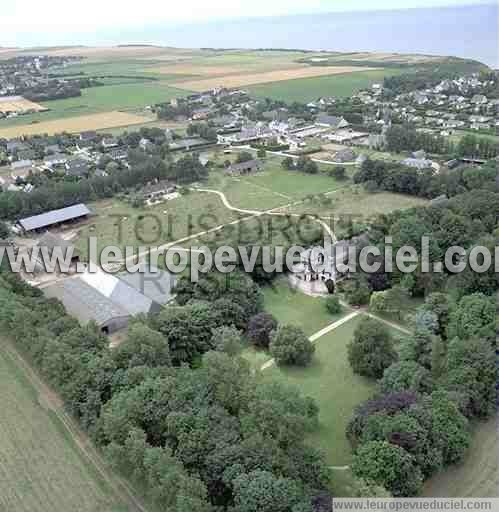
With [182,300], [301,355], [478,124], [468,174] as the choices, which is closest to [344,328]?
[301,355]

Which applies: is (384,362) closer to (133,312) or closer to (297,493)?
(297,493)

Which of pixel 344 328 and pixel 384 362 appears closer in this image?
pixel 384 362

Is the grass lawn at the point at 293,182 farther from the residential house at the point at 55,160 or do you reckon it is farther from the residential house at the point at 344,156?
the residential house at the point at 55,160

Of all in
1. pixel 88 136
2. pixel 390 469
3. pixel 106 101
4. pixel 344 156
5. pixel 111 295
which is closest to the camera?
pixel 390 469

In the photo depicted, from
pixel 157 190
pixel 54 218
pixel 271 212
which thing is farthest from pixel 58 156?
pixel 271 212

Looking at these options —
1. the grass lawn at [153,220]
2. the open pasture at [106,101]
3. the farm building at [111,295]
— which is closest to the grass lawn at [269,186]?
the grass lawn at [153,220]

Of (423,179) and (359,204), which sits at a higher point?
(423,179)

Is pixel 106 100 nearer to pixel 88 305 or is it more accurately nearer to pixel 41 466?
pixel 88 305
